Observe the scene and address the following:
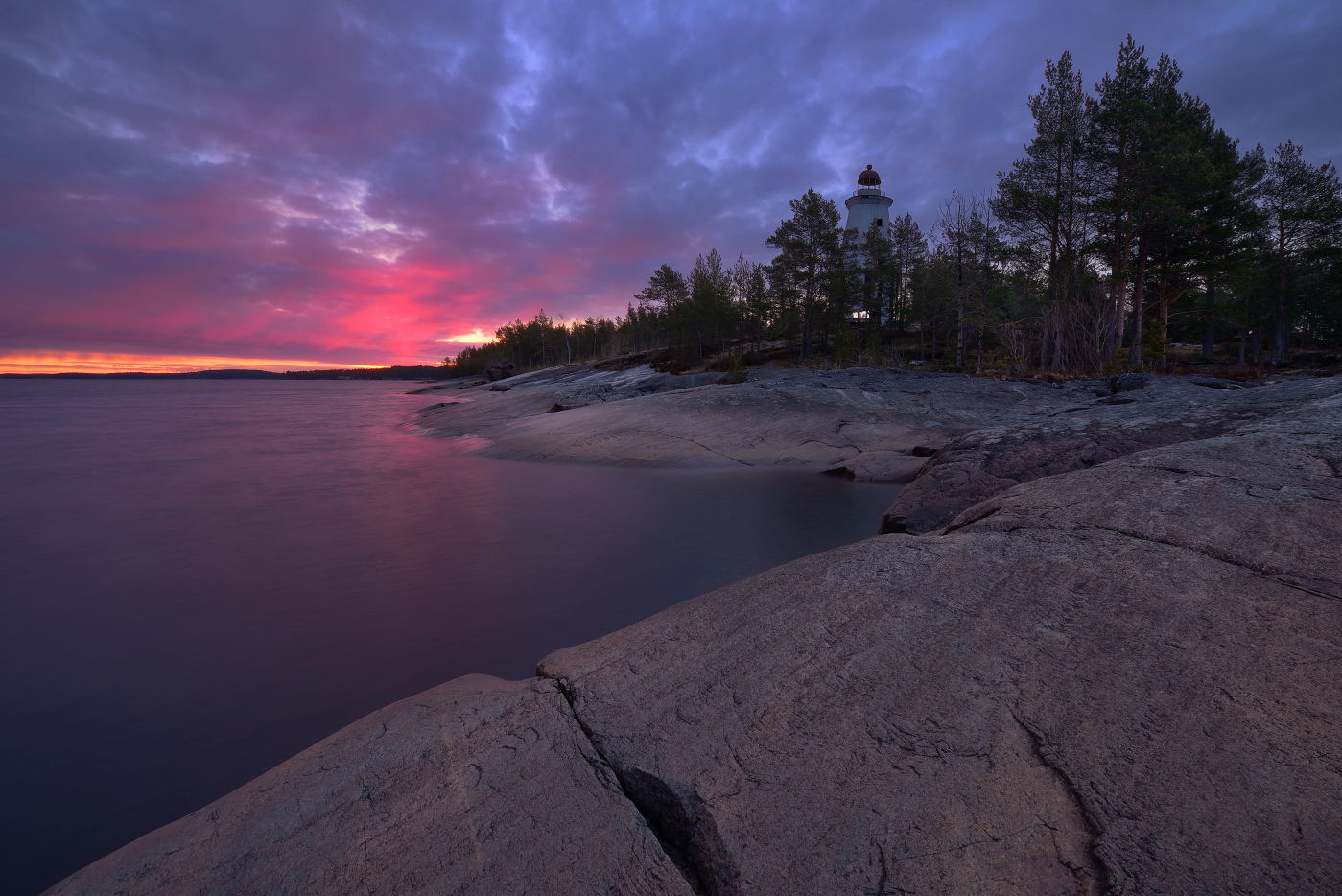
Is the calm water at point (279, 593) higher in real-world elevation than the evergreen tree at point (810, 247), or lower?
lower

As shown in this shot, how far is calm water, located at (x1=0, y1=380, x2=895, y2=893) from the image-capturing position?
314 cm

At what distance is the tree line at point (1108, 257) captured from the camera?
19938 millimetres

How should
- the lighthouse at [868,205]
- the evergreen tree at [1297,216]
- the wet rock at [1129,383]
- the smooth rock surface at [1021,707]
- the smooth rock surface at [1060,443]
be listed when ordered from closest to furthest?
the smooth rock surface at [1021,707] → the smooth rock surface at [1060,443] → the wet rock at [1129,383] → the evergreen tree at [1297,216] → the lighthouse at [868,205]

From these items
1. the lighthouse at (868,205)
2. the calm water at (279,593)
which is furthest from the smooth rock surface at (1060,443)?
the lighthouse at (868,205)

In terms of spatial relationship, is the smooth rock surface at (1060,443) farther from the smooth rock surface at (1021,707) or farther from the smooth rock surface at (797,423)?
the smooth rock surface at (797,423)

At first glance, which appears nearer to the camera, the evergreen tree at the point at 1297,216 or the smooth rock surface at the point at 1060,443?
the smooth rock surface at the point at 1060,443

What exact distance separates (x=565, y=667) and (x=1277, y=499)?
392 centimetres

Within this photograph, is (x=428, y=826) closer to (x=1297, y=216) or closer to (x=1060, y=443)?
(x=1060, y=443)

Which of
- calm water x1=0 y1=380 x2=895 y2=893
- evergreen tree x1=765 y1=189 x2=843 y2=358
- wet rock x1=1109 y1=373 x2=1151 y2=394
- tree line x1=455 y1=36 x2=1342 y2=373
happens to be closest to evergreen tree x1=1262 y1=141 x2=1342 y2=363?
tree line x1=455 y1=36 x2=1342 y2=373

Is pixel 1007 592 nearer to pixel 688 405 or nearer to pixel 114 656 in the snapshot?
pixel 114 656

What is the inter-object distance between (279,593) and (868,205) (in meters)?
68.8

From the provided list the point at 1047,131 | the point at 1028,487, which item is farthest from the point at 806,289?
the point at 1028,487

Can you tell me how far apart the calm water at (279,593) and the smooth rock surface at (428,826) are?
1103 mm

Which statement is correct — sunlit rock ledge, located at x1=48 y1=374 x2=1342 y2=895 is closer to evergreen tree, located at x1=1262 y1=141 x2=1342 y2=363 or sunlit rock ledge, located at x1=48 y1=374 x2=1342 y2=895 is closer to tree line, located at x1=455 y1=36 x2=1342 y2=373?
tree line, located at x1=455 y1=36 x2=1342 y2=373
